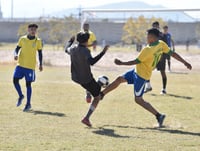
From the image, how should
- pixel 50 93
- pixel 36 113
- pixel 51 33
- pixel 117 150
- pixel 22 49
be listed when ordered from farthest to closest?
pixel 51 33, pixel 50 93, pixel 22 49, pixel 36 113, pixel 117 150

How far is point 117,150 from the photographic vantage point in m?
8.08

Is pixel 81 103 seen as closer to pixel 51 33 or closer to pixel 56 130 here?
pixel 56 130

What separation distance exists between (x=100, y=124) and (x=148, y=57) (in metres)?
1.58

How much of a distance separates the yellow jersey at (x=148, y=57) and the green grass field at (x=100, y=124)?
1010 mm

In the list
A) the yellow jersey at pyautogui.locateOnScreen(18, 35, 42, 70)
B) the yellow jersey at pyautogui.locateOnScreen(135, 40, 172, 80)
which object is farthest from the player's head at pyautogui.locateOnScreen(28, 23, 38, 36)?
the yellow jersey at pyautogui.locateOnScreen(135, 40, 172, 80)

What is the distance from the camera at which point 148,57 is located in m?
10.1

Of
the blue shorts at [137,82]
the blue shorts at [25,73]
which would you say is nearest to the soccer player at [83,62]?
the blue shorts at [137,82]

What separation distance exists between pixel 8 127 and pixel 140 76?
8.28 feet

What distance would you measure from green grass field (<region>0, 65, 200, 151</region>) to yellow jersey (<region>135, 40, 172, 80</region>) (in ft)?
3.31

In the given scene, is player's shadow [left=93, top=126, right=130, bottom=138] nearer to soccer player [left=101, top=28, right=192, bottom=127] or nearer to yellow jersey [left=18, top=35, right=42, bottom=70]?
soccer player [left=101, top=28, right=192, bottom=127]

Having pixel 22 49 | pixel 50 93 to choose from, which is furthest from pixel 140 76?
pixel 50 93

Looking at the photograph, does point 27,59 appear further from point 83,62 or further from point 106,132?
point 106,132

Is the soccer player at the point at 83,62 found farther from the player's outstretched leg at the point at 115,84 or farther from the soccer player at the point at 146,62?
the soccer player at the point at 146,62

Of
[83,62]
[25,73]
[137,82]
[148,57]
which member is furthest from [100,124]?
[25,73]
